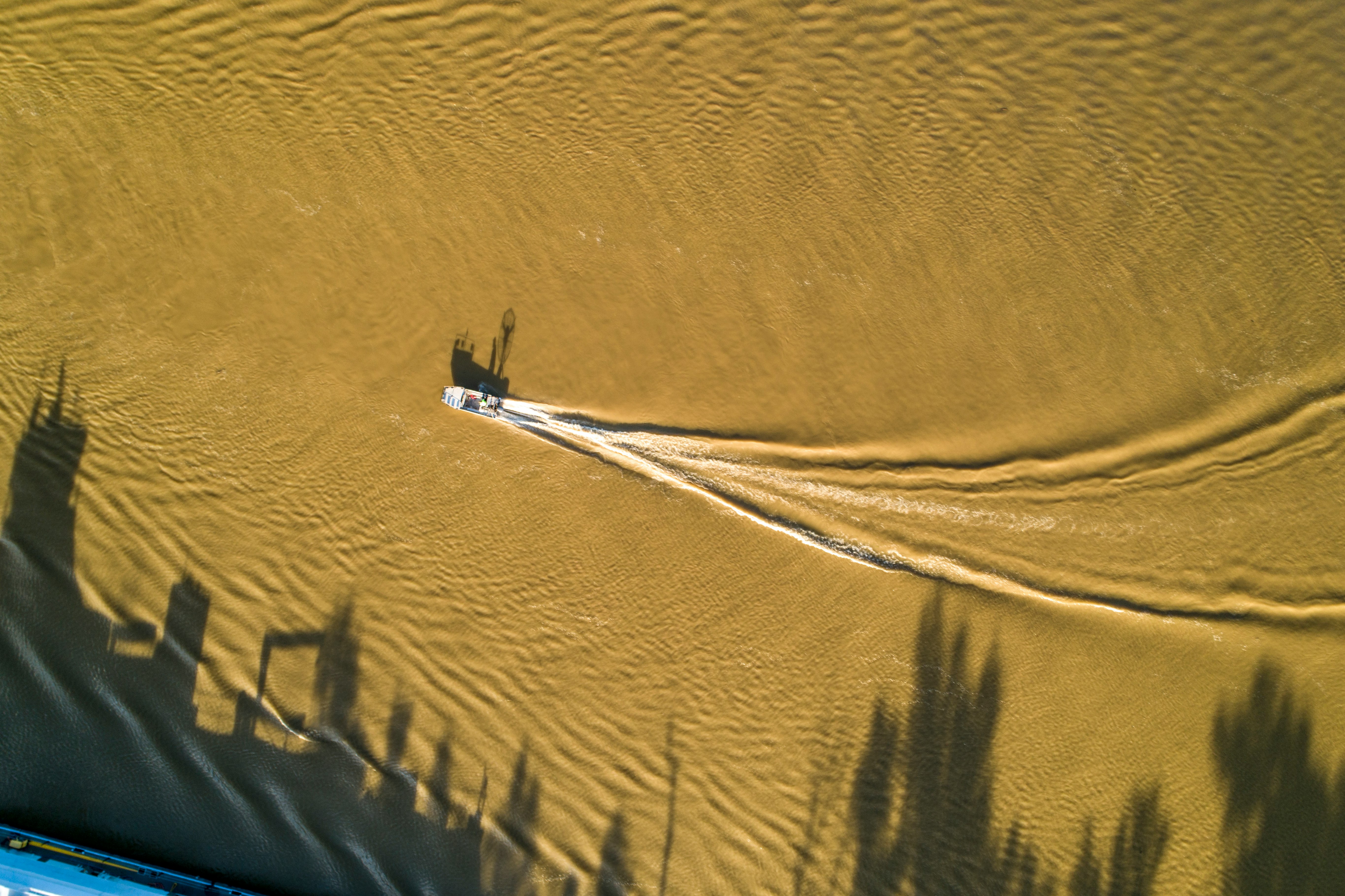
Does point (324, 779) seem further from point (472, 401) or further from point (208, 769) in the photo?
point (472, 401)

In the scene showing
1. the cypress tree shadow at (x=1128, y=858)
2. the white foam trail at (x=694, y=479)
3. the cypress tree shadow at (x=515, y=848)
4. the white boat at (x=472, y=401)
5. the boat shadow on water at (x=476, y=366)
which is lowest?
the cypress tree shadow at (x=515, y=848)

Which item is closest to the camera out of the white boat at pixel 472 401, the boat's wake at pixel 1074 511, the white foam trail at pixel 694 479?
the white boat at pixel 472 401

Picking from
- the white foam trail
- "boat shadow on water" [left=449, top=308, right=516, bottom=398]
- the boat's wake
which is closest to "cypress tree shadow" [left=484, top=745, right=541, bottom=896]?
the white foam trail

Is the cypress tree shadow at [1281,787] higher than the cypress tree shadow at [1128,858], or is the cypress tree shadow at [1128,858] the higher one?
the cypress tree shadow at [1281,787]

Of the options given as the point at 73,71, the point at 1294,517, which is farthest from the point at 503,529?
the point at 1294,517

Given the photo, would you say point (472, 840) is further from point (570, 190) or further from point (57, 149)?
point (57, 149)

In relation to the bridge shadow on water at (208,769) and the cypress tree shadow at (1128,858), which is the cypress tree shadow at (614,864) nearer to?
the bridge shadow on water at (208,769)

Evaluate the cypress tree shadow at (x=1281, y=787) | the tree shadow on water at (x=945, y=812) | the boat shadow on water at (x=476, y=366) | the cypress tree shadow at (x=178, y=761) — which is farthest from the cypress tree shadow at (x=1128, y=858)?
the boat shadow on water at (x=476, y=366)

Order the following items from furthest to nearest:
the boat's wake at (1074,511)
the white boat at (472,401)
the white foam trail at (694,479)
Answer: the white foam trail at (694,479)
the boat's wake at (1074,511)
the white boat at (472,401)
